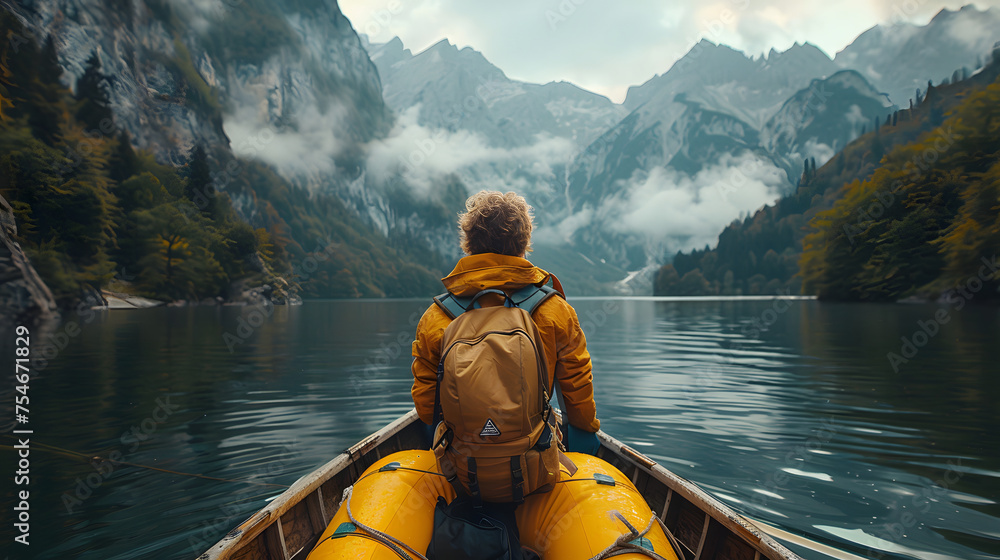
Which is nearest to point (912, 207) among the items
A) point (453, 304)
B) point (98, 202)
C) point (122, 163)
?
point (453, 304)

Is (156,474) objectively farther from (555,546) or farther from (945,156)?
(945,156)

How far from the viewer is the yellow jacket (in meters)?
3.14

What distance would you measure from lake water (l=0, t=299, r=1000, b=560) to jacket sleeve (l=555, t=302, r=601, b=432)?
3.67m

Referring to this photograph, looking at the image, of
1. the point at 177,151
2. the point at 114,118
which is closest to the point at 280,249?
the point at 177,151

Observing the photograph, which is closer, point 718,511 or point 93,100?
point 718,511

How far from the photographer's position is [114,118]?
91.9 metres

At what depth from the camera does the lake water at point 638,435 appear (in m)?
5.81

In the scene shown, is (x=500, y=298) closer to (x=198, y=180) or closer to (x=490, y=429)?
(x=490, y=429)

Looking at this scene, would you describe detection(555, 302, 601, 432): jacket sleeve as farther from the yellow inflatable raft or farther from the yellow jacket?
the yellow inflatable raft

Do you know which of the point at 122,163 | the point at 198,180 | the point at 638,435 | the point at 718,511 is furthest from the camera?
the point at 198,180

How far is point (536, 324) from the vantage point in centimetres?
312

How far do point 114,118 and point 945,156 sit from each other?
135638 millimetres

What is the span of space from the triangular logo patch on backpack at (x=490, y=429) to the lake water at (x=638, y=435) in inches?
179

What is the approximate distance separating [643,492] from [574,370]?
2.80 m
